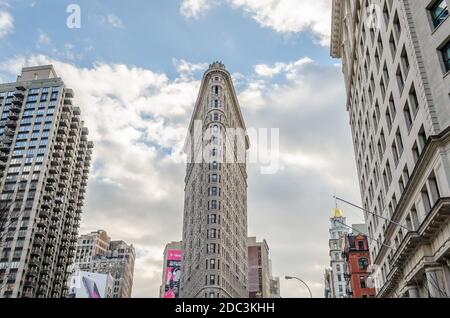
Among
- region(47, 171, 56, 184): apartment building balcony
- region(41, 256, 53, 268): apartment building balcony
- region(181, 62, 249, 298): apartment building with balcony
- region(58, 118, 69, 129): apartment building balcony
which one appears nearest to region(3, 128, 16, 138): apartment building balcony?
region(58, 118, 69, 129): apartment building balcony

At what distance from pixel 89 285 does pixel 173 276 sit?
50051mm

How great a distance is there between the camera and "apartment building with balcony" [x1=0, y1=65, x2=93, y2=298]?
113062 mm

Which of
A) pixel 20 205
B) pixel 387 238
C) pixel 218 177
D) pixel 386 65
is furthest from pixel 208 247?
pixel 386 65

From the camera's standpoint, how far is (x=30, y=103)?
5359 inches

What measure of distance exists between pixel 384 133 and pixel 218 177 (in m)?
73.7

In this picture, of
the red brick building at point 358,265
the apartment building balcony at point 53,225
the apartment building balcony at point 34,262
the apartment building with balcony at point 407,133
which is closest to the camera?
the apartment building with balcony at point 407,133

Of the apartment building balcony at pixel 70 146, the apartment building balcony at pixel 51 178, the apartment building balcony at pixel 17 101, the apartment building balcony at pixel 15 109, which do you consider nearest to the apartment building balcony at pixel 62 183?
the apartment building balcony at pixel 51 178

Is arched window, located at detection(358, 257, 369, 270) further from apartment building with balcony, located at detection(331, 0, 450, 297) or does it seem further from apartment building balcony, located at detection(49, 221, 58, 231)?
apartment building balcony, located at detection(49, 221, 58, 231)

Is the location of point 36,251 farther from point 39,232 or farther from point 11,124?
point 11,124

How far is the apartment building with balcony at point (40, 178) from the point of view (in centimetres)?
11306

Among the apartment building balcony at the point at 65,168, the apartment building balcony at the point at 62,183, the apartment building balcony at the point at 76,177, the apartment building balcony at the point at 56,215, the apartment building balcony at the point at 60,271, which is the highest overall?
the apartment building balcony at the point at 76,177

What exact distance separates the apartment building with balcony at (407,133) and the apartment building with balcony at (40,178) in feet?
310

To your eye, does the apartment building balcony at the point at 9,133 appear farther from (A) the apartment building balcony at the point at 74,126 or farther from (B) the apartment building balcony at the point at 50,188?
(B) the apartment building balcony at the point at 50,188
